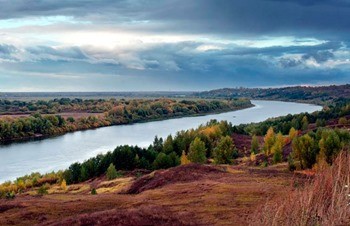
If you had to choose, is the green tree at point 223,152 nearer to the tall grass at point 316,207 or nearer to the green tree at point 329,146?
the green tree at point 329,146

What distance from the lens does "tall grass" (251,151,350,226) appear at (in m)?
14.9

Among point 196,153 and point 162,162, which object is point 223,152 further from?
point 162,162

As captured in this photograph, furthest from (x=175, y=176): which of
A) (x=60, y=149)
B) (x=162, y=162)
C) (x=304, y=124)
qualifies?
(x=304, y=124)

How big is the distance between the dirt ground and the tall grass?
473cm

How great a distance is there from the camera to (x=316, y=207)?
1545 centimetres

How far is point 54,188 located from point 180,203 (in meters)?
33.9

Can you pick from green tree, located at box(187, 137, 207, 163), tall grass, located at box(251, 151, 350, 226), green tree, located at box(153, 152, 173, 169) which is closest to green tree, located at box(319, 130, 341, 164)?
green tree, located at box(187, 137, 207, 163)

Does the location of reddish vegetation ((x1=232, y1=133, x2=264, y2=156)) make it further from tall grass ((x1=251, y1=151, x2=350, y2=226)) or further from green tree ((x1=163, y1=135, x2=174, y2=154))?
tall grass ((x1=251, y1=151, x2=350, y2=226))

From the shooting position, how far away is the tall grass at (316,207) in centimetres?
1489

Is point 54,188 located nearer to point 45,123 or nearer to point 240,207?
point 240,207

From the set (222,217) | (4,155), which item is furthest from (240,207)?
(4,155)

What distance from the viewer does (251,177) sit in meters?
46.8

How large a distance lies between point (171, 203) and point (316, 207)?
65.2 feet

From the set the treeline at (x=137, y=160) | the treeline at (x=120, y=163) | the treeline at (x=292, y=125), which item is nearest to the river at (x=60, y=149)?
the treeline at (x=120, y=163)
